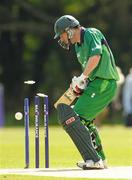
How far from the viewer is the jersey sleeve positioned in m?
12.3

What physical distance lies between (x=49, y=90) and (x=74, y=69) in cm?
500

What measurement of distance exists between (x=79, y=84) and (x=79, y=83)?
15 millimetres

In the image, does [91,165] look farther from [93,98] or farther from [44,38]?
[44,38]

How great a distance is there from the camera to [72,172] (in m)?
12.3

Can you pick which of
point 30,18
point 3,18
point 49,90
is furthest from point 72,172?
point 49,90

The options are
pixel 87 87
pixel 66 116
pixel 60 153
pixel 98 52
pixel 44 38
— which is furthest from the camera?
pixel 44 38

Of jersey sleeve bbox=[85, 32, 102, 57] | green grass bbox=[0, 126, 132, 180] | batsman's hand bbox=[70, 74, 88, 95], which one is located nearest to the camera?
jersey sleeve bbox=[85, 32, 102, 57]

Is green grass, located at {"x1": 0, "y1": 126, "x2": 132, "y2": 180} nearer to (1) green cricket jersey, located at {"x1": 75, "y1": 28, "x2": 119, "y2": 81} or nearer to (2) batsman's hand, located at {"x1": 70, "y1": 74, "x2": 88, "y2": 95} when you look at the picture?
(2) batsman's hand, located at {"x1": 70, "y1": 74, "x2": 88, "y2": 95}

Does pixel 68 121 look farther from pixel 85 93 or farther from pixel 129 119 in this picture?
pixel 129 119

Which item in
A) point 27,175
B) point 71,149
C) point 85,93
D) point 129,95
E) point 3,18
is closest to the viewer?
point 27,175

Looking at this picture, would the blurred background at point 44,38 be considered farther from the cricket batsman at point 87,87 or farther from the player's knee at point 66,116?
the player's knee at point 66,116

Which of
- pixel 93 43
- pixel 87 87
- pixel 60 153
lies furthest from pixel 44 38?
pixel 93 43

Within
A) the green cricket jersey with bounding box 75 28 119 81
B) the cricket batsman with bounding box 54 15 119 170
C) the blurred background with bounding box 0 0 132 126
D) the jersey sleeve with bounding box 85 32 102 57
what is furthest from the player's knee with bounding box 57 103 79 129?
the blurred background with bounding box 0 0 132 126

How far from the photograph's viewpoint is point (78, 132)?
40.7ft
